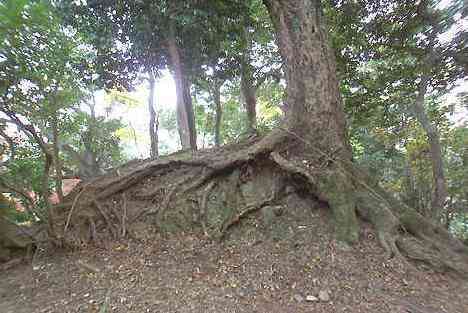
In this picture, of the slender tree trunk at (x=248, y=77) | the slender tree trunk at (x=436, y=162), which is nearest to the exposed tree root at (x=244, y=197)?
the slender tree trunk at (x=436, y=162)

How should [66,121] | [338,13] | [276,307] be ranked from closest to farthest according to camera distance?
1. [276,307]
2. [66,121]
3. [338,13]

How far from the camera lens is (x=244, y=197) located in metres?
4.42

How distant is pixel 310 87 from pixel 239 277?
2.69 m

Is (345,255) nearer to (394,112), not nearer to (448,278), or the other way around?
(448,278)

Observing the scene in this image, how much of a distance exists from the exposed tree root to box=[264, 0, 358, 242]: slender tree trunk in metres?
0.18

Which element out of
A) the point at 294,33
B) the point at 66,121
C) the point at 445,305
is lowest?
the point at 445,305

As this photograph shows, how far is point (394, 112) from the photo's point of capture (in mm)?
9383

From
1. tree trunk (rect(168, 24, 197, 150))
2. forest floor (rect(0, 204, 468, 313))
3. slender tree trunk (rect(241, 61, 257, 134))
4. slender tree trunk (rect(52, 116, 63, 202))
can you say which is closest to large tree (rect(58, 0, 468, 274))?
forest floor (rect(0, 204, 468, 313))

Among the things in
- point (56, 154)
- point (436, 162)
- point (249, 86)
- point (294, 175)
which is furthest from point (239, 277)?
point (249, 86)

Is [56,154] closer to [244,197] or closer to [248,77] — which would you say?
[244,197]

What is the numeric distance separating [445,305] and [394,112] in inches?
291

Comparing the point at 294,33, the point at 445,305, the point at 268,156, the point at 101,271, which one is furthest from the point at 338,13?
the point at 101,271

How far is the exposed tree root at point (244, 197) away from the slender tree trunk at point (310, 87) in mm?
178

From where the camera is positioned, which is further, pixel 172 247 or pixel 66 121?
pixel 66 121
